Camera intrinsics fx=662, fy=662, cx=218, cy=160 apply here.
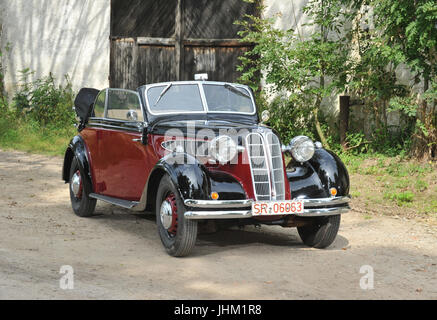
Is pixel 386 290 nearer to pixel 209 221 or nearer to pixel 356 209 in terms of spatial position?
pixel 209 221

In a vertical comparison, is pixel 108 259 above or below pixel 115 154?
below

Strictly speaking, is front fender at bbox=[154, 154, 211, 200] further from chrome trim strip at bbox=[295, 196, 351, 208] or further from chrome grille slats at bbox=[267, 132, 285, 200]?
chrome trim strip at bbox=[295, 196, 351, 208]

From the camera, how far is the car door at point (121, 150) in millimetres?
7008

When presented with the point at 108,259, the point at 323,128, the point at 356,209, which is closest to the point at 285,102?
the point at 323,128

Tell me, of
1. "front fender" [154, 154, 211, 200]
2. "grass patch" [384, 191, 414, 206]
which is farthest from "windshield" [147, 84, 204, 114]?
"grass patch" [384, 191, 414, 206]

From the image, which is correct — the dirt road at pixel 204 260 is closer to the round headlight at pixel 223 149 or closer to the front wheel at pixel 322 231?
the front wheel at pixel 322 231

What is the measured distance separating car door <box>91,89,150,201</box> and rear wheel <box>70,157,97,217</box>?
0.66ft

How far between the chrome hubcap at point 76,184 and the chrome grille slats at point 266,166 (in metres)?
2.87

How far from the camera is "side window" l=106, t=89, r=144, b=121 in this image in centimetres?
744

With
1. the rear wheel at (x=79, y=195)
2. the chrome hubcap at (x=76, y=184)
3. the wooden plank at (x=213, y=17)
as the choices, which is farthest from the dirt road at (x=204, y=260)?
the wooden plank at (x=213, y=17)

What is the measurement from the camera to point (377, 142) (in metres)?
11.6

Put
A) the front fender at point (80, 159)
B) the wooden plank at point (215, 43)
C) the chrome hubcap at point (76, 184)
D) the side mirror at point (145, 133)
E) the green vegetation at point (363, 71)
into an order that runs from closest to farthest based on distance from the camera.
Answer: the side mirror at point (145, 133)
the front fender at point (80, 159)
the chrome hubcap at point (76, 184)
the green vegetation at point (363, 71)
the wooden plank at point (215, 43)

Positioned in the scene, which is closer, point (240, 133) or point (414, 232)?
point (240, 133)

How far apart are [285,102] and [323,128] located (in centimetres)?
88
